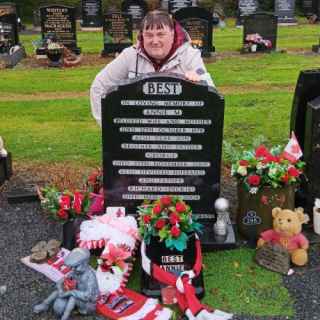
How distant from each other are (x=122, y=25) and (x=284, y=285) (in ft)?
43.1

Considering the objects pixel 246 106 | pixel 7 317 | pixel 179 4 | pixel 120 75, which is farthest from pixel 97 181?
pixel 179 4

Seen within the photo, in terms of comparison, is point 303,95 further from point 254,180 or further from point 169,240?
point 169,240

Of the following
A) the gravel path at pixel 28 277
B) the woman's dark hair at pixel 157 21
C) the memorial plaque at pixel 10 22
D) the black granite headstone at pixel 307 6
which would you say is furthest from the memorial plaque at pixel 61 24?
the black granite headstone at pixel 307 6

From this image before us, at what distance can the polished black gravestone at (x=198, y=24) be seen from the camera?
15359 mm

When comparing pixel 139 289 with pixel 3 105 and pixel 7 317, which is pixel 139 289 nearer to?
pixel 7 317

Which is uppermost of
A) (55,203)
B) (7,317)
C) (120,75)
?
(120,75)

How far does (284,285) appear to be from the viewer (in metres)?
4.30

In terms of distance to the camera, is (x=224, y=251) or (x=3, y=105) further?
(x=3, y=105)

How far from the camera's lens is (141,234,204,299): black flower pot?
4.14 meters

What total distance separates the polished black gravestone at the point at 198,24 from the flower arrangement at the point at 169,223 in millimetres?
11650

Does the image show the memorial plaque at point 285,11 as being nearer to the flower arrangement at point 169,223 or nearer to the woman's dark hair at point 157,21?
the woman's dark hair at point 157,21

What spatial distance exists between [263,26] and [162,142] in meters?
12.5

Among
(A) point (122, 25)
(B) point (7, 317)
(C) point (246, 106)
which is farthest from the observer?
Answer: (A) point (122, 25)

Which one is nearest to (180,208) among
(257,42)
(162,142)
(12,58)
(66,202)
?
(162,142)
